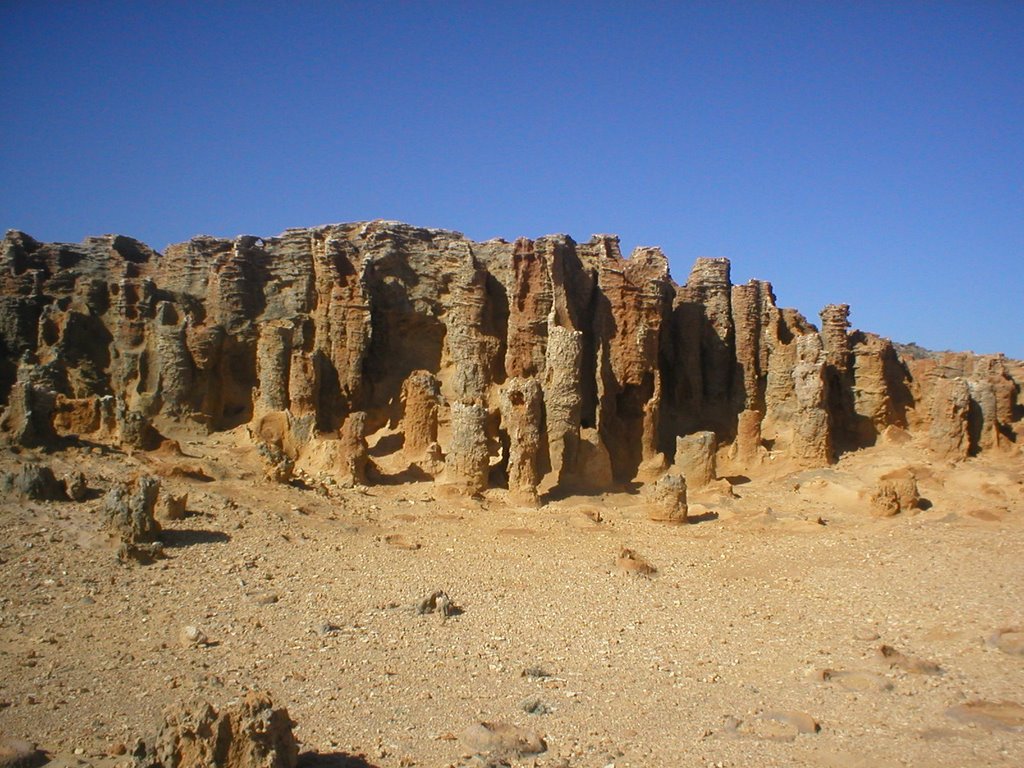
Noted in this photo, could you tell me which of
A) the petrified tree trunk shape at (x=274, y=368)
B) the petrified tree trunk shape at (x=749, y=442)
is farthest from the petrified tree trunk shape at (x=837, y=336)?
the petrified tree trunk shape at (x=274, y=368)

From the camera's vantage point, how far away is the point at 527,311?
2264cm

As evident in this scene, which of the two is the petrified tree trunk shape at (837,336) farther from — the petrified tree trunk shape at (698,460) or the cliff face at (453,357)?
the petrified tree trunk shape at (698,460)

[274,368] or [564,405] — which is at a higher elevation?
[274,368]

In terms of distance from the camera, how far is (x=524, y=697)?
9383mm

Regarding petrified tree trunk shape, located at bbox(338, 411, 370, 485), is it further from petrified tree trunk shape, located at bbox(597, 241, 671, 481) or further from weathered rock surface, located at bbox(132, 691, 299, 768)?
weathered rock surface, located at bbox(132, 691, 299, 768)

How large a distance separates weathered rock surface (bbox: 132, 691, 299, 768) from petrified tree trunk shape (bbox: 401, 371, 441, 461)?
1528 cm

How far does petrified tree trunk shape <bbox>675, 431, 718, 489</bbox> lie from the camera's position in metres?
21.3

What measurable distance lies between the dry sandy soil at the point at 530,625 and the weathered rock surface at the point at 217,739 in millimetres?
1047

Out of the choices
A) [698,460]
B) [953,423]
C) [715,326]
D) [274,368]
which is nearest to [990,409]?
[953,423]

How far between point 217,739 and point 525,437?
1323cm

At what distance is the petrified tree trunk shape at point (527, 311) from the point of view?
22547mm

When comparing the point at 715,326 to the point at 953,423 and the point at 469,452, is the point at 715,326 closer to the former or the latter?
the point at 953,423

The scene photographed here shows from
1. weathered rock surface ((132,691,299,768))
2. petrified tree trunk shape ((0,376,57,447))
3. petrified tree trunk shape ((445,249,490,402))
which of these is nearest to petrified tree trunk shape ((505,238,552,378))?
petrified tree trunk shape ((445,249,490,402))

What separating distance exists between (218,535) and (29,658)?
204 inches
